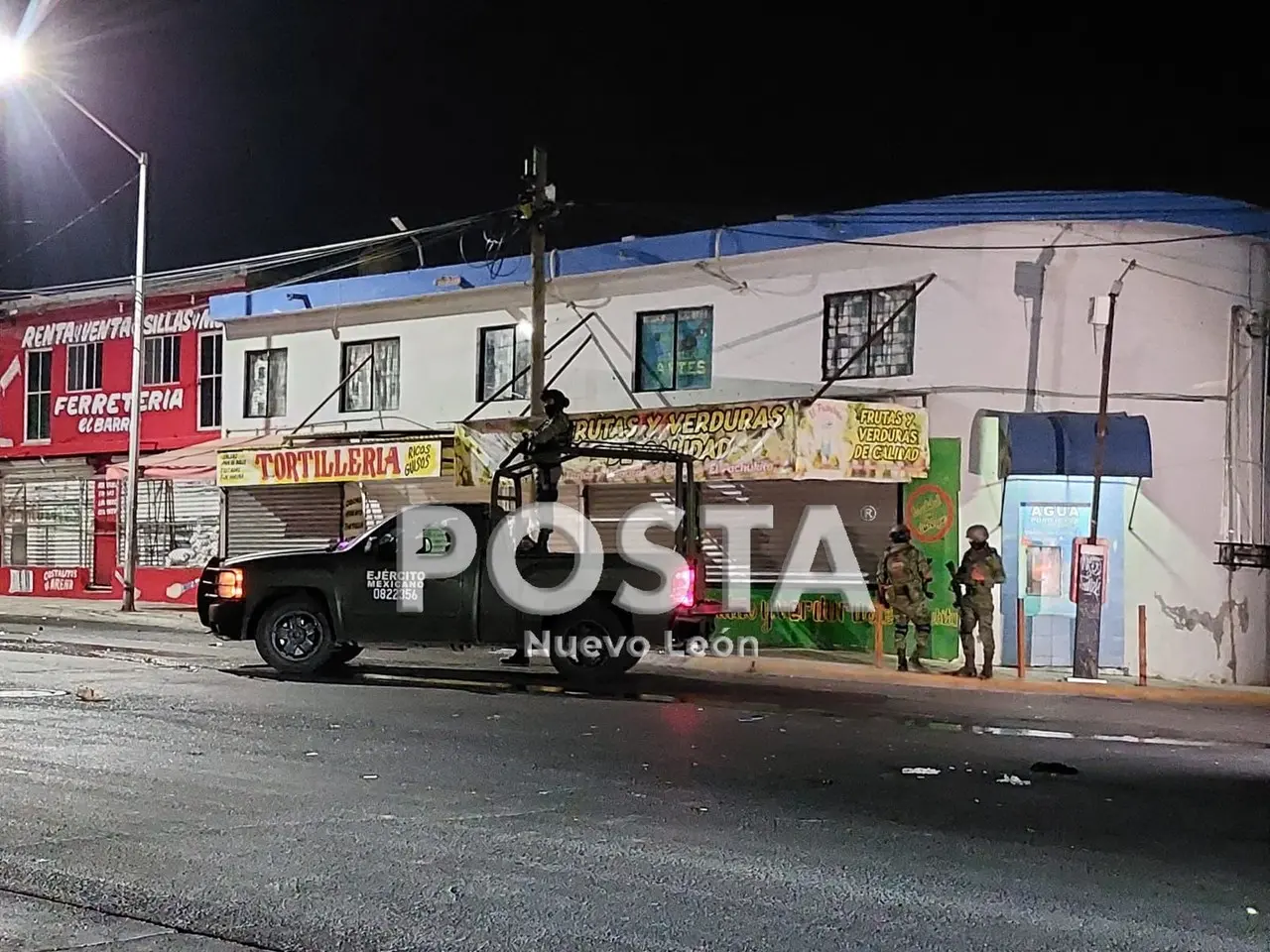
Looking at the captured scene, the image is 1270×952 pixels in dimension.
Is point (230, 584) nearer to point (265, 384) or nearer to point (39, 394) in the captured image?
point (265, 384)

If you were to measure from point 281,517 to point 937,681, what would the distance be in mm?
14072

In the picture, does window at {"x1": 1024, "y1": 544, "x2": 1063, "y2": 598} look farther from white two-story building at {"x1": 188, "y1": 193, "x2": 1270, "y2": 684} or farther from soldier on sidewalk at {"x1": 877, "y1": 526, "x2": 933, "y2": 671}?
soldier on sidewalk at {"x1": 877, "y1": 526, "x2": 933, "y2": 671}

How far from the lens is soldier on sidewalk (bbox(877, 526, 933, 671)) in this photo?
17.3 m

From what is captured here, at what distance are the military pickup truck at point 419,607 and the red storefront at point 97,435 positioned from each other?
13441mm

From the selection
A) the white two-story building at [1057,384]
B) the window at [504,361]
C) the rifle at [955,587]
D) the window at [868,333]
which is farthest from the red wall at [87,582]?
the rifle at [955,587]

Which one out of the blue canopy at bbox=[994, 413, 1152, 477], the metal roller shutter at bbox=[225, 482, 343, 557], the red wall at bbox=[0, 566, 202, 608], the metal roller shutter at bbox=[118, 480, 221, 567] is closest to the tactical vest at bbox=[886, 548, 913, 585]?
the blue canopy at bbox=[994, 413, 1152, 477]

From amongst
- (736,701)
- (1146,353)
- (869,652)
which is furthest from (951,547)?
(736,701)

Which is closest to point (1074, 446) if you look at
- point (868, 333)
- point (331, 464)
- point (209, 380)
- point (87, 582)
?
point (868, 333)

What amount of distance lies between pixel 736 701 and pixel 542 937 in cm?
826

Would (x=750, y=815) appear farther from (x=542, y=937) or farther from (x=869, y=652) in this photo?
(x=869, y=652)

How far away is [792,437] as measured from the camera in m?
18.2

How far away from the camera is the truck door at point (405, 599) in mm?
14328

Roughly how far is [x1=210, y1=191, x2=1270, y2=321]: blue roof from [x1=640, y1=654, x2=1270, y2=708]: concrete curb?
19.7 feet

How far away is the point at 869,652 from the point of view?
19.7 m
